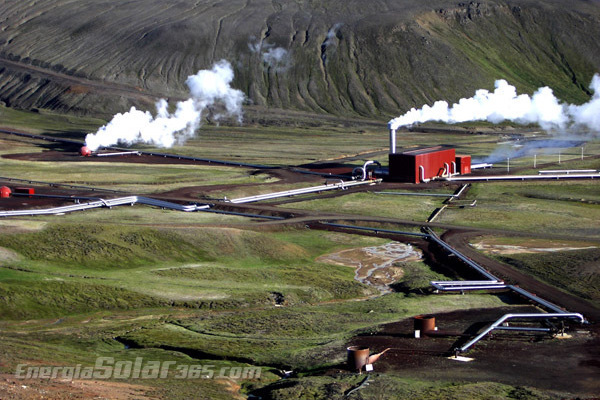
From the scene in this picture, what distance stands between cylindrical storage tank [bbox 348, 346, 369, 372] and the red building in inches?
3599

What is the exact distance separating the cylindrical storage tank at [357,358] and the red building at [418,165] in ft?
300

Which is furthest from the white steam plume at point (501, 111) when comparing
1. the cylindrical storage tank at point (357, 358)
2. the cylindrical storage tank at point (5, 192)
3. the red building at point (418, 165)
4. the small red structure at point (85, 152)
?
the cylindrical storage tank at point (357, 358)

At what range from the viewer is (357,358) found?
49344 millimetres

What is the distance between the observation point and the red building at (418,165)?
139500 millimetres

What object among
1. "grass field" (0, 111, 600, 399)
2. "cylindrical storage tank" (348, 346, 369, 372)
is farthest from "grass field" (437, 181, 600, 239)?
"cylindrical storage tank" (348, 346, 369, 372)

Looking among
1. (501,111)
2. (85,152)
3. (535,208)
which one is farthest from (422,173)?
(85,152)

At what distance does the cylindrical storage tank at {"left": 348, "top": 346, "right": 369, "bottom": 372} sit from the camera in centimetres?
4938

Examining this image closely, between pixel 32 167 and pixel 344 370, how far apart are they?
123 m

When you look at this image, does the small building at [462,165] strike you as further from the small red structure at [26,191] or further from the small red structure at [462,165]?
the small red structure at [26,191]

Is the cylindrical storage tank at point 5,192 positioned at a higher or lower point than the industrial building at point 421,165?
lower

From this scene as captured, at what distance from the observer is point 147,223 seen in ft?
332

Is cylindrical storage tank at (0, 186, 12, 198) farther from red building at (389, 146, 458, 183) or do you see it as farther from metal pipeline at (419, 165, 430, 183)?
metal pipeline at (419, 165, 430, 183)

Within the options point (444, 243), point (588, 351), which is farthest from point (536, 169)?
point (588, 351)

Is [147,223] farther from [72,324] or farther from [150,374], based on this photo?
[150,374]
